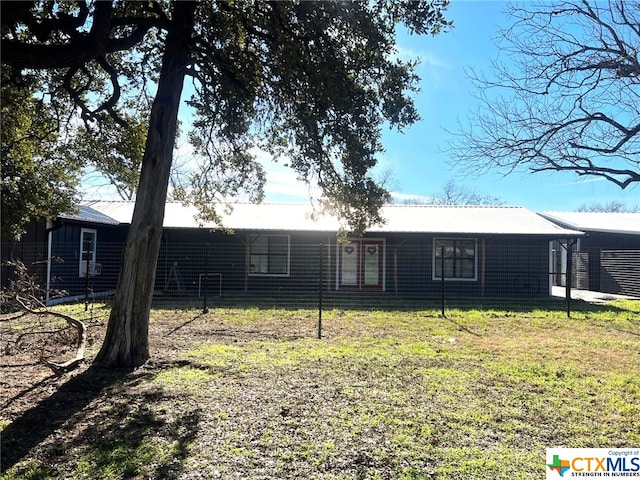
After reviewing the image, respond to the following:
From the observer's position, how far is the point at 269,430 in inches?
149

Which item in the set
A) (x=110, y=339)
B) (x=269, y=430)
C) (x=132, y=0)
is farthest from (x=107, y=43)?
(x=269, y=430)

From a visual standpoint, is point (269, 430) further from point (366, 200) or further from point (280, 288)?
point (280, 288)

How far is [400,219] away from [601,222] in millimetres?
11639

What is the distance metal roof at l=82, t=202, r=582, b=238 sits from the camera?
14734 millimetres

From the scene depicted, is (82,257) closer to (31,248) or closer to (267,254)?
(31,248)

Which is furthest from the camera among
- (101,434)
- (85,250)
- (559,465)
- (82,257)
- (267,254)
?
(267,254)

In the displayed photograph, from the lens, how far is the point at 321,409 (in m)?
4.27

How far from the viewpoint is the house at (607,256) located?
1723 centimetres

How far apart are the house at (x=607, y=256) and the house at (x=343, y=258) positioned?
3363 mm

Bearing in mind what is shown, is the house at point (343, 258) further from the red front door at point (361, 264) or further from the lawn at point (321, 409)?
the lawn at point (321, 409)

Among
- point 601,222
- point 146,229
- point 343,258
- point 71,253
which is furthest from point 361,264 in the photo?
point 601,222

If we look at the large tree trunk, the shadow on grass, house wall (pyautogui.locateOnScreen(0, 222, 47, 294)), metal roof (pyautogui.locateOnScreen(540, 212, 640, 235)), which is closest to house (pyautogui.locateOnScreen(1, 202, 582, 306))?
house wall (pyautogui.locateOnScreen(0, 222, 47, 294))

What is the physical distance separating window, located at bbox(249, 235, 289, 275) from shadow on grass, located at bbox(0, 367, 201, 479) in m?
10.8

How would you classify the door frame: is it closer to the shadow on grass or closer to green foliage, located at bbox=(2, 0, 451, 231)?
green foliage, located at bbox=(2, 0, 451, 231)
